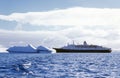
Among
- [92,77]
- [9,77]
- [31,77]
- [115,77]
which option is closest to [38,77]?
[31,77]

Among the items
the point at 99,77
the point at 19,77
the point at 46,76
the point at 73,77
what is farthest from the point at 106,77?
the point at 19,77

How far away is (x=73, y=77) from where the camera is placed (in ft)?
105

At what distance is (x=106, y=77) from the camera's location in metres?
32.4

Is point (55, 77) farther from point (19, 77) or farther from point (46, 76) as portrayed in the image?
point (19, 77)

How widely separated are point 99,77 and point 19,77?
26.5ft

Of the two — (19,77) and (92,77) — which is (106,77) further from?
(19,77)

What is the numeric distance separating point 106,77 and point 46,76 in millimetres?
6127

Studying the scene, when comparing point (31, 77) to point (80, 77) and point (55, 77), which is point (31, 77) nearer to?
point (55, 77)

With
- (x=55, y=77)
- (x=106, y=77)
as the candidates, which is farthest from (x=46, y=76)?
(x=106, y=77)

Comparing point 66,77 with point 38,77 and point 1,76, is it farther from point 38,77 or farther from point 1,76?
point 1,76

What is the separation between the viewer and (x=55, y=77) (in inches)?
1256

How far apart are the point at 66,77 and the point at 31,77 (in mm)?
3529

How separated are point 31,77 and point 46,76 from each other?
1.94 metres

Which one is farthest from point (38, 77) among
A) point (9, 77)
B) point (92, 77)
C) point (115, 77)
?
point (115, 77)
